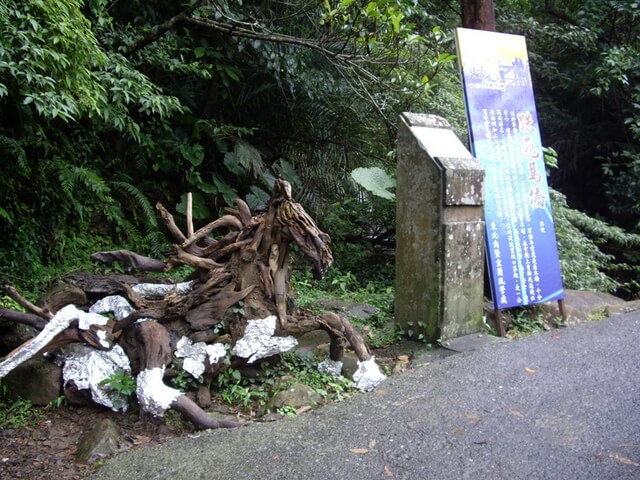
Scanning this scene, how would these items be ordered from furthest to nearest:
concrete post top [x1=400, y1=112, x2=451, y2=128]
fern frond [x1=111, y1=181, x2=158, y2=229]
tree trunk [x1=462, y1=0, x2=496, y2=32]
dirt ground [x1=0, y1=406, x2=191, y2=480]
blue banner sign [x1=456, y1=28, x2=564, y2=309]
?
fern frond [x1=111, y1=181, x2=158, y2=229] < tree trunk [x1=462, y1=0, x2=496, y2=32] < blue banner sign [x1=456, y1=28, x2=564, y2=309] < concrete post top [x1=400, y1=112, x2=451, y2=128] < dirt ground [x1=0, y1=406, x2=191, y2=480]

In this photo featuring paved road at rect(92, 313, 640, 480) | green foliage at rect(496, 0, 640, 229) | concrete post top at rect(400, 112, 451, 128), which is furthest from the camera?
green foliage at rect(496, 0, 640, 229)

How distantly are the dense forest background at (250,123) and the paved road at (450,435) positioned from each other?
2767 mm

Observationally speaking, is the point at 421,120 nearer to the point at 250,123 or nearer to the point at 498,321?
the point at 498,321

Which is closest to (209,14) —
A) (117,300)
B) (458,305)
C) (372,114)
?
(372,114)

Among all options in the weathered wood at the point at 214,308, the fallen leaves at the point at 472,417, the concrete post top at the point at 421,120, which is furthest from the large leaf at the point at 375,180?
the fallen leaves at the point at 472,417

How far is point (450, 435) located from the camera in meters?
3.35

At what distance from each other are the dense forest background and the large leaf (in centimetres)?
34

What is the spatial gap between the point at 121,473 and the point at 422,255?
2.96m

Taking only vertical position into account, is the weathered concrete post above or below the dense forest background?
below

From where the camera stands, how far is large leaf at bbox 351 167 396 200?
7105mm

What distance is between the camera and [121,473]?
299cm

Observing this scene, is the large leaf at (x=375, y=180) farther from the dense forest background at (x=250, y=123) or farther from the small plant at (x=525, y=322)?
the small plant at (x=525, y=322)

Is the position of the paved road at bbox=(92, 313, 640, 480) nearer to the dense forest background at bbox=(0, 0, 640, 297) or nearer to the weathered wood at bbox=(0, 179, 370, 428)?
the weathered wood at bbox=(0, 179, 370, 428)

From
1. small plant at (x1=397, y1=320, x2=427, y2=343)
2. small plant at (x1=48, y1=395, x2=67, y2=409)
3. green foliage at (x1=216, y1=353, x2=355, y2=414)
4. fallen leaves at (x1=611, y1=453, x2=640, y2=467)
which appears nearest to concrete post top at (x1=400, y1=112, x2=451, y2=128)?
small plant at (x1=397, y1=320, x2=427, y2=343)
